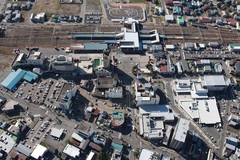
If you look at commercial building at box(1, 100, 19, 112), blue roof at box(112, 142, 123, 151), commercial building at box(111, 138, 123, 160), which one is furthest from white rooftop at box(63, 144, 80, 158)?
commercial building at box(1, 100, 19, 112)

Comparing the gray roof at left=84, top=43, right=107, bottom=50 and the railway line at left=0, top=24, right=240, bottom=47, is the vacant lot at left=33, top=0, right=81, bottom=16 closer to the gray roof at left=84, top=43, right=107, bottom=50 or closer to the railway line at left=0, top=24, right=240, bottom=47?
the railway line at left=0, top=24, right=240, bottom=47

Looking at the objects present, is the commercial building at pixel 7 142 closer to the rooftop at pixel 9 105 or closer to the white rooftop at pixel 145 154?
the rooftop at pixel 9 105

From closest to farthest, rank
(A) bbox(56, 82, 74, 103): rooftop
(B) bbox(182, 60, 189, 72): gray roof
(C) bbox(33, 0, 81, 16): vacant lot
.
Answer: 1. (A) bbox(56, 82, 74, 103): rooftop
2. (B) bbox(182, 60, 189, 72): gray roof
3. (C) bbox(33, 0, 81, 16): vacant lot

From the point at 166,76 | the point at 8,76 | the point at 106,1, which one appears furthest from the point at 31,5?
the point at 166,76

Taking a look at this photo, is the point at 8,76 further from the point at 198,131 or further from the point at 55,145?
the point at 198,131

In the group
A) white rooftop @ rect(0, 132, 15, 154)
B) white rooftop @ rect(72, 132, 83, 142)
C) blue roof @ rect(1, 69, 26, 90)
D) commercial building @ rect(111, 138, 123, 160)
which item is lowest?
white rooftop @ rect(0, 132, 15, 154)
